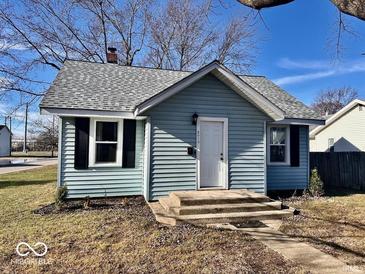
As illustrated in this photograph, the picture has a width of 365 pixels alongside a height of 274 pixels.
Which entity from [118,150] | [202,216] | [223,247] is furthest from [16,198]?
[223,247]

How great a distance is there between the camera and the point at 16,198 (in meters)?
8.84

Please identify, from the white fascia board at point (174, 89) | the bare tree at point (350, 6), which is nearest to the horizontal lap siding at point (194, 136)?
the white fascia board at point (174, 89)

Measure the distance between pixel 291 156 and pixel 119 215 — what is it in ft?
21.9

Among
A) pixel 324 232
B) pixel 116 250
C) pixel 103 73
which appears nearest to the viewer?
pixel 116 250

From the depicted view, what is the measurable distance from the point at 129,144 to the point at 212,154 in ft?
→ 8.69

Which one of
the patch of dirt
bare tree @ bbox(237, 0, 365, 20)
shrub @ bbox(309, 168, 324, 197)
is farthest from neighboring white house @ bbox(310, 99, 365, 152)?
bare tree @ bbox(237, 0, 365, 20)

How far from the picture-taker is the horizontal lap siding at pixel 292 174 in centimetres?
992

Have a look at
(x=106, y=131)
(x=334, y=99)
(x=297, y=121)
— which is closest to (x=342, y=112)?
(x=297, y=121)

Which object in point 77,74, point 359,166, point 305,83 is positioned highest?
point 305,83

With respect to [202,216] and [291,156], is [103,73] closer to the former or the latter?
[202,216]

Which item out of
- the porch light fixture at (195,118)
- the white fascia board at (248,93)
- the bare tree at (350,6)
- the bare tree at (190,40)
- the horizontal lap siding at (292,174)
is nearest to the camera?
the bare tree at (350,6)

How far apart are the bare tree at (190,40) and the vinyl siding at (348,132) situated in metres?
8.38

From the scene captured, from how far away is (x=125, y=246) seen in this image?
4734 millimetres

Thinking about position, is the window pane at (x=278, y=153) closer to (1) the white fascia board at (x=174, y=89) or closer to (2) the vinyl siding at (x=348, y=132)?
(1) the white fascia board at (x=174, y=89)
